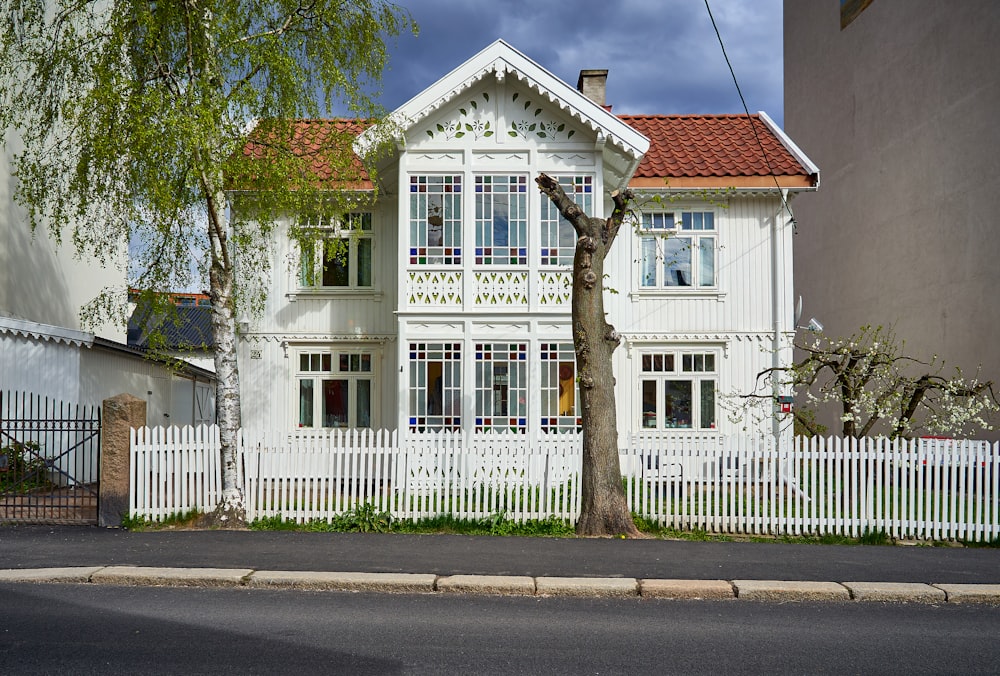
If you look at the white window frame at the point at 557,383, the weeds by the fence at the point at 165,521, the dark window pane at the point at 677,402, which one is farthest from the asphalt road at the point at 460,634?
the dark window pane at the point at 677,402

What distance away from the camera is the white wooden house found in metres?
15.9

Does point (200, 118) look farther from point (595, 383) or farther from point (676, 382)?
point (676, 382)

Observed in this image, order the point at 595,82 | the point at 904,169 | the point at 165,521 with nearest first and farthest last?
the point at 165,521
the point at 595,82
the point at 904,169

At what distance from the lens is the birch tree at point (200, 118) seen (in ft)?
35.3

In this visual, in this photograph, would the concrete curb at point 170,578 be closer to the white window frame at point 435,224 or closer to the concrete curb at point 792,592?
the concrete curb at point 792,592

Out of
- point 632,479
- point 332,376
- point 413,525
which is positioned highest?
point 332,376

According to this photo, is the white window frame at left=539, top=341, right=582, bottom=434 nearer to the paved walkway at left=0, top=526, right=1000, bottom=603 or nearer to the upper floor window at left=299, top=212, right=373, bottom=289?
the upper floor window at left=299, top=212, right=373, bottom=289

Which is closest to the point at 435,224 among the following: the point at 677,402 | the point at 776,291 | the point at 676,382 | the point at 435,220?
the point at 435,220

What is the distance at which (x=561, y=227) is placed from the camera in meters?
16.0

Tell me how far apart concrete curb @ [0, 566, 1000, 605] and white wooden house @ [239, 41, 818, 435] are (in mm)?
7399

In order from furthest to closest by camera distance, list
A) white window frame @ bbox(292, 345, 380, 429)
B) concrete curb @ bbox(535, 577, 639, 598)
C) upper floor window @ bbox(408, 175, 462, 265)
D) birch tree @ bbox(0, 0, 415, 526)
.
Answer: white window frame @ bbox(292, 345, 380, 429) < upper floor window @ bbox(408, 175, 462, 265) < birch tree @ bbox(0, 0, 415, 526) < concrete curb @ bbox(535, 577, 639, 598)

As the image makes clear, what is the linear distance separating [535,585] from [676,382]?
10.3 meters

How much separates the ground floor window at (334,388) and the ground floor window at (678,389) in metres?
5.72

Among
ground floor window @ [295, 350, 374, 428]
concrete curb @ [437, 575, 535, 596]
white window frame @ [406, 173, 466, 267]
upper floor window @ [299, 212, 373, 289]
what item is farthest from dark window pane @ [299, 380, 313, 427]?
concrete curb @ [437, 575, 535, 596]
